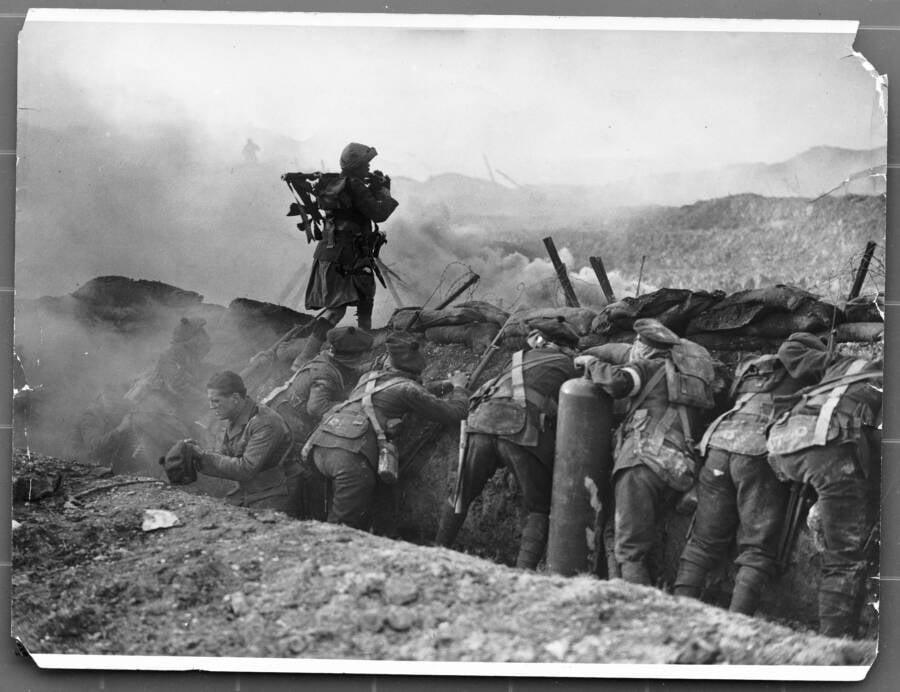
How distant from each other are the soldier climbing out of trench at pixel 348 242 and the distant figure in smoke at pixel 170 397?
676 millimetres

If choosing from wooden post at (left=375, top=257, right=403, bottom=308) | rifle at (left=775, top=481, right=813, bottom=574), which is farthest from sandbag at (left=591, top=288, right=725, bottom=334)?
wooden post at (left=375, top=257, right=403, bottom=308)

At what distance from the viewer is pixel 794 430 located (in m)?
10.4

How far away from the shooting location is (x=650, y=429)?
1060 centimetres

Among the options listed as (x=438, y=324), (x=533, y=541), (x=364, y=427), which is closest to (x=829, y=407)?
(x=533, y=541)

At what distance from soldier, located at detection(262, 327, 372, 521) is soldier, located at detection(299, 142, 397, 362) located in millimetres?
134

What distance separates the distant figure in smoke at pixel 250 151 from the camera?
11.5 m

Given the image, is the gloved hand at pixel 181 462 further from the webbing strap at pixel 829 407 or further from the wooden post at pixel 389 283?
the webbing strap at pixel 829 407

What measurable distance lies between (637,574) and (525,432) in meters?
1.09

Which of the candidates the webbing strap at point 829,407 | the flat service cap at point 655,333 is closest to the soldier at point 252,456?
the flat service cap at point 655,333

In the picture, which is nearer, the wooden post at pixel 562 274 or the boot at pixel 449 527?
the boot at pixel 449 527

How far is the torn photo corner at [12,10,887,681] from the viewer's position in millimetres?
10391

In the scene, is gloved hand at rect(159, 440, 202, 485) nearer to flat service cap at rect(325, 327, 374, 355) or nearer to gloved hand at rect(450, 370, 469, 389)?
flat service cap at rect(325, 327, 374, 355)

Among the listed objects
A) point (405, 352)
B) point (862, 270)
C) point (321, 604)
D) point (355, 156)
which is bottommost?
point (321, 604)

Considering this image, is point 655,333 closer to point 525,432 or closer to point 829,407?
point 525,432
